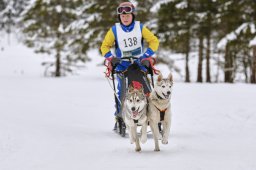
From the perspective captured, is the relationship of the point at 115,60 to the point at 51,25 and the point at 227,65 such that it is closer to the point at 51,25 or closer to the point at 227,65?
the point at 227,65

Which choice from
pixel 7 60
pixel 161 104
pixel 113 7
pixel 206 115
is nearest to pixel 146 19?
pixel 113 7

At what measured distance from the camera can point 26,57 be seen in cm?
5106

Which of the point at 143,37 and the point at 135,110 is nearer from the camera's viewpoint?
the point at 135,110

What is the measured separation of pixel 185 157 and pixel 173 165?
1.95 ft

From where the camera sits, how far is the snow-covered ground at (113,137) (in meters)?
5.97

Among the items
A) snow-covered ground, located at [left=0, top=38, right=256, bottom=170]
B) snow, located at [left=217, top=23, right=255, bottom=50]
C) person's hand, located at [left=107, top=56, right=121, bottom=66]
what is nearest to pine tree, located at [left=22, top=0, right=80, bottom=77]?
snow, located at [left=217, top=23, right=255, bottom=50]

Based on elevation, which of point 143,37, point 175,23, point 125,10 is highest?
point 175,23

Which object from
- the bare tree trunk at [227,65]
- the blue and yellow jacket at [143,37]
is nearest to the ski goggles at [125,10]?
the blue and yellow jacket at [143,37]

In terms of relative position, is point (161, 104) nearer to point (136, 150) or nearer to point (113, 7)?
point (136, 150)

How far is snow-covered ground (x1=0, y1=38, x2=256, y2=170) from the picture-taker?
597cm

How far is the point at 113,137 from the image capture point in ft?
28.1

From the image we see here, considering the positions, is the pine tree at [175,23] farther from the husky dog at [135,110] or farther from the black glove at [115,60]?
the husky dog at [135,110]

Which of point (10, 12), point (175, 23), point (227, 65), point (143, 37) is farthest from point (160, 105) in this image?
point (10, 12)

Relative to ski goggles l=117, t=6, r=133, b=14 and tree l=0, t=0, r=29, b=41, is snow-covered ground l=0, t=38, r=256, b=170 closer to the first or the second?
ski goggles l=117, t=6, r=133, b=14
